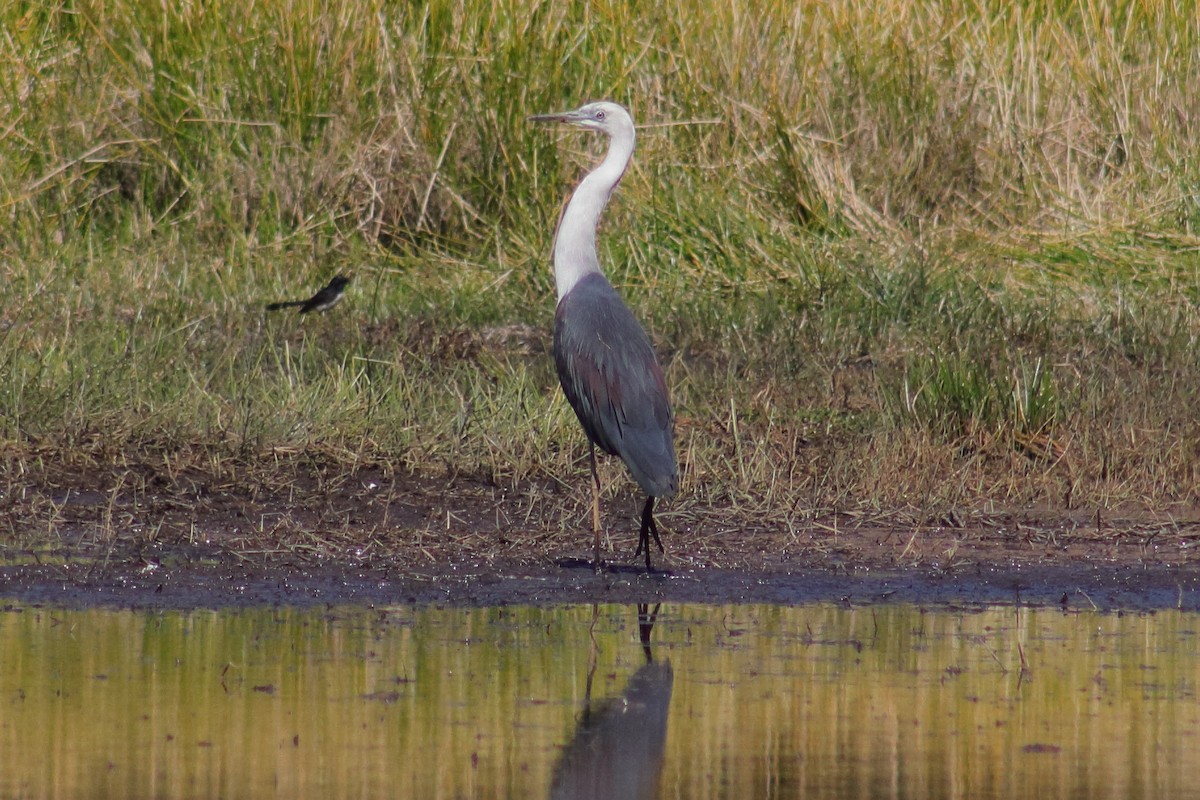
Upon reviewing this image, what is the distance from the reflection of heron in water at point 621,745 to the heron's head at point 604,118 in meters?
2.64

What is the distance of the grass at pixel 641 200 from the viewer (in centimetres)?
698

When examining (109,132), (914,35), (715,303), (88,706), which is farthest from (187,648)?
(914,35)

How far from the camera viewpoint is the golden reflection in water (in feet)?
10.8

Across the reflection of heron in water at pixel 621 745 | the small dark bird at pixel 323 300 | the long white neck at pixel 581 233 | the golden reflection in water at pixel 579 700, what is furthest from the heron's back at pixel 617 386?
the small dark bird at pixel 323 300

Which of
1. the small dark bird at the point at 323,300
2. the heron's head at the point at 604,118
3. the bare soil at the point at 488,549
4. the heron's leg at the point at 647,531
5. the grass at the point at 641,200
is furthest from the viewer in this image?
the small dark bird at the point at 323,300

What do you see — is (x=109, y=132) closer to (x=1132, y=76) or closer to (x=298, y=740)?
(x=1132, y=76)

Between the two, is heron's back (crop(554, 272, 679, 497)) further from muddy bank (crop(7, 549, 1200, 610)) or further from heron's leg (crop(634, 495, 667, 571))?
muddy bank (crop(7, 549, 1200, 610))

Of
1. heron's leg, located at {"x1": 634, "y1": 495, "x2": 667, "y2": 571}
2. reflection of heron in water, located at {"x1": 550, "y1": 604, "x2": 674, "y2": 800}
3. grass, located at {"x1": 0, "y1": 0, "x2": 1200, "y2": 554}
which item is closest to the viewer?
reflection of heron in water, located at {"x1": 550, "y1": 604, "x2": 674, "y2": 800}

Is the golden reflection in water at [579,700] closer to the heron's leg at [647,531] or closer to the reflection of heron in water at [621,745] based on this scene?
the reflection of heron in water at [621,745]

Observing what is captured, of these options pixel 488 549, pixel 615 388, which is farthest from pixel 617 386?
pixel 488 549

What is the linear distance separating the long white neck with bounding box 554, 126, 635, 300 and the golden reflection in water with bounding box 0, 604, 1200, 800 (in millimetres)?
1493

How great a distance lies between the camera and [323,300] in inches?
306

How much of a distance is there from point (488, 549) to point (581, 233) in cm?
116

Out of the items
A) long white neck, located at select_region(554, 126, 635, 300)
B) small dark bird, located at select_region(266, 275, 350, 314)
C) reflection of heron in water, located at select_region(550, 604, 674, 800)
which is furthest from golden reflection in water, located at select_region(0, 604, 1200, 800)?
small dark bird, located at select_region(266, 275, 350, 314)
